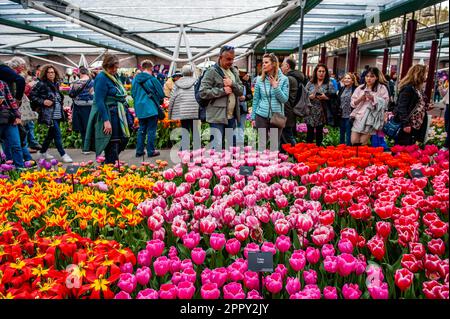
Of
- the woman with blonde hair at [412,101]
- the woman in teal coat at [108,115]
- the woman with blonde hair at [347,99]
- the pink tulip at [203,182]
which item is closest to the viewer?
the pink tulip at [203,182]

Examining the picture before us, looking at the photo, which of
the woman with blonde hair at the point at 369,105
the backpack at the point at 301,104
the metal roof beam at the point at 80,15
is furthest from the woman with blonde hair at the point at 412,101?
the metal roof beam at the point at 80,15

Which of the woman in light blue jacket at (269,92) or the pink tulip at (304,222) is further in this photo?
the woman in light blue jacket at (269,92)

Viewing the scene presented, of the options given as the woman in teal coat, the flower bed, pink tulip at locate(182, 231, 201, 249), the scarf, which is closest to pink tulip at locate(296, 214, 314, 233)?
the flower bed

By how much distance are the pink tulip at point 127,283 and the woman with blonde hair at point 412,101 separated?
4.36 m

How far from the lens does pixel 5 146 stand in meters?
5.14

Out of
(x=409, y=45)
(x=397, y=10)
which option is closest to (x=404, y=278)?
(x=397, y=10)

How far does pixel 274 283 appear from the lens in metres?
1.50

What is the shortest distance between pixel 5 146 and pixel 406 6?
23.6ft

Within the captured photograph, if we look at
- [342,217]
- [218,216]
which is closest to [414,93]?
[342,217]

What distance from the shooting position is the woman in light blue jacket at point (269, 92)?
473 centimetres

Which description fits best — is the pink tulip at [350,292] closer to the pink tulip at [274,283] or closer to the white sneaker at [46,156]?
the pink tulip at [274,283]

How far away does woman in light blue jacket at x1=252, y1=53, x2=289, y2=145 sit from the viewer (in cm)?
473

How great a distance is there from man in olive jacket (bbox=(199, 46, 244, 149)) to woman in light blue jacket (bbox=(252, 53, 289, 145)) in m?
0.25

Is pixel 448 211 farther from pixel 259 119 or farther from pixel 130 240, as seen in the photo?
pixel 259 119
